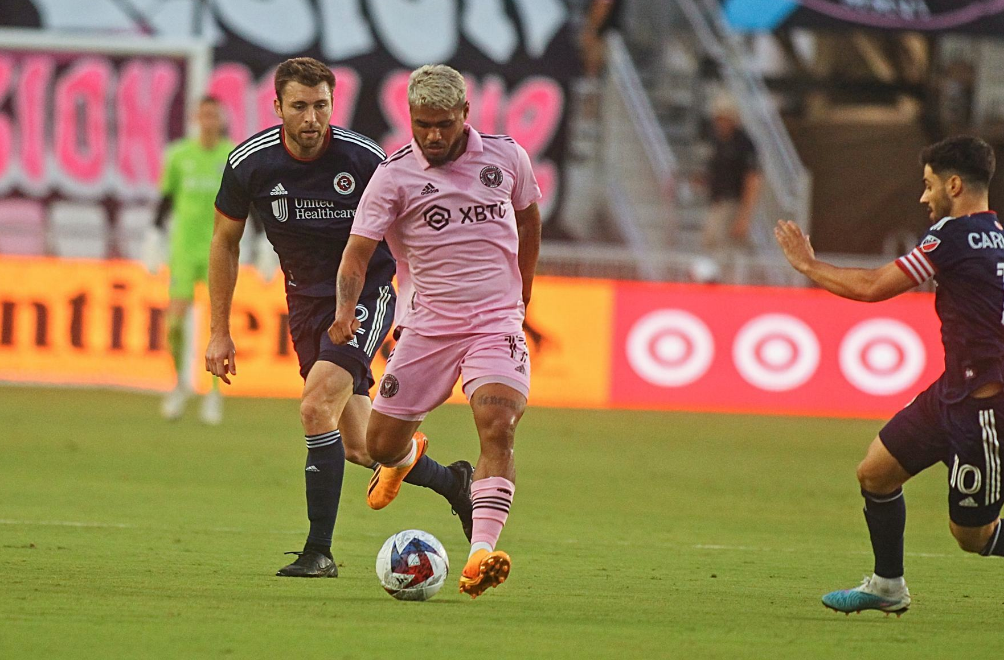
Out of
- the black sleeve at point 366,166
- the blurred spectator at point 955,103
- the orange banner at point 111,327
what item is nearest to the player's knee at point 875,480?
the black sleeve at point 366,166

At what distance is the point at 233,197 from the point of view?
7.98 meters

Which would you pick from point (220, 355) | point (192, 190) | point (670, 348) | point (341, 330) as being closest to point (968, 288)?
Answer: point (341, 330)

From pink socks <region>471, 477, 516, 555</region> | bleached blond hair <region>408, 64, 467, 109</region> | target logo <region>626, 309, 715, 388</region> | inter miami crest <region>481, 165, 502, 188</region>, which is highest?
bleached blond hair <region>408, 64, 467, 109</region>

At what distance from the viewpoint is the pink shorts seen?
283 inches

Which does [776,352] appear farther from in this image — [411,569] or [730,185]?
[411,569]

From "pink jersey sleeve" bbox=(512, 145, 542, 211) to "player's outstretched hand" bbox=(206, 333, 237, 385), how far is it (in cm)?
145

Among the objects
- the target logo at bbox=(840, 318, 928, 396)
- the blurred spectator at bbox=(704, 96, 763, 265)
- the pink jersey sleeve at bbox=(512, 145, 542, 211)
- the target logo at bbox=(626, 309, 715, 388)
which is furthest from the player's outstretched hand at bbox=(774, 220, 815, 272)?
the blurred spectator at bbox=(704, 96, 763, 265)

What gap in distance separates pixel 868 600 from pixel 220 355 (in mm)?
2995

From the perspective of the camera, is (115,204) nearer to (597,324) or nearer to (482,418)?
(597,324)

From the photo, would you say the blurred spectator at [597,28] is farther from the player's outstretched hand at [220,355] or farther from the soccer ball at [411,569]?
the soccer ball at [411,569]

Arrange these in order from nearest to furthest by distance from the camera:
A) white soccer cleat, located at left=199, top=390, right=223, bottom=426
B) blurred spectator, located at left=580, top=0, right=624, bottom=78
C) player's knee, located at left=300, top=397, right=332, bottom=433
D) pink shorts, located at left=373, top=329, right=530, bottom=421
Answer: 1. pink shorts, located at left=373, top=329, right=530, bottom=421
2. player's knee, located at left=300, top=397, right=332, bottom=433
3. white soccer cleat, located at left=199, top=390, right=223, bottom=426
4. blurred spectator, located at left=580, top=0, right=624, bottom=78

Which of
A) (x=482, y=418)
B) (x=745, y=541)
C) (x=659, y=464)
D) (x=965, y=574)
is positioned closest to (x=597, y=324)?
(x=659, y=464)

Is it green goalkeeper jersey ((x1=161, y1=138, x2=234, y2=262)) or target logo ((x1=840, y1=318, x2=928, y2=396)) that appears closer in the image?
green goalkeeper jersey ((x1=161, y1=138, x2=234, y2=262))

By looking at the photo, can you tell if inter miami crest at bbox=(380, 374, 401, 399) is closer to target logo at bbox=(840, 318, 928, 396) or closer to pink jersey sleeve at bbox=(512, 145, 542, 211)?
pink jersey sleeve at bbox=(512, 145, 542, 211)
